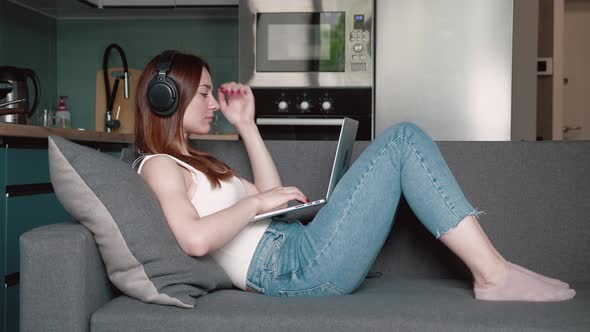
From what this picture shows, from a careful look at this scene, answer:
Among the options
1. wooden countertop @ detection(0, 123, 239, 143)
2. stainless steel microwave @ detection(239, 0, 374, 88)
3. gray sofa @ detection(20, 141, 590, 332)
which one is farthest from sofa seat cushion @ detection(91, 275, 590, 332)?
stainless steel microwave @ detection(239, 0, 374, 88)

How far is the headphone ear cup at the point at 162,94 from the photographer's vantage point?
175cm

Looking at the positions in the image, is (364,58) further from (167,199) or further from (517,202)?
(167,199)

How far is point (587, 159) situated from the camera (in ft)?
6.56

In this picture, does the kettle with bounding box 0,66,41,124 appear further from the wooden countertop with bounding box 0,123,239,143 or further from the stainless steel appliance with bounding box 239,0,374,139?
the stainless steel appliance with bounding box 239,0,374,139

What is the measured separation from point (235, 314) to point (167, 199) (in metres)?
0.33

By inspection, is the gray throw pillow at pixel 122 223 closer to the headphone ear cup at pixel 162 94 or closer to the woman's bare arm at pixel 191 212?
the woman's bare arm at pixel 191 212

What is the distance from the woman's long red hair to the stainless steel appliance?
5.31ft

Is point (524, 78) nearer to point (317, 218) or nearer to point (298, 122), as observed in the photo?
point (298, 122)

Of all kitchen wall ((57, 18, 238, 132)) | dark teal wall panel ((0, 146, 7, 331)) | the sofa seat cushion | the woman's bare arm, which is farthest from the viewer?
kitchen wall ((57, 18, 238, 132))

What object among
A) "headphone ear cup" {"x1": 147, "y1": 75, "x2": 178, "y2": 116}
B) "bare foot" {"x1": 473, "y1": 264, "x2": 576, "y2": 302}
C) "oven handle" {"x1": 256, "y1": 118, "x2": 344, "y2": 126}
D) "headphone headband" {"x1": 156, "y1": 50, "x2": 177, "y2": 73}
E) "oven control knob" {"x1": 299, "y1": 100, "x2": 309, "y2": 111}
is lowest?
"bare foot" {"x1": 473, "y1": 264, "x2": 576, "y2": 302}

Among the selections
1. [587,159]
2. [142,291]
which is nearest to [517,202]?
[587,159]

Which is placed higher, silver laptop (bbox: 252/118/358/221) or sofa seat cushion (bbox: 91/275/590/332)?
silver laptop (bbox: 252/118/358/221)

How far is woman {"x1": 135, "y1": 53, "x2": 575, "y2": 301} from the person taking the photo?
163 centimetres

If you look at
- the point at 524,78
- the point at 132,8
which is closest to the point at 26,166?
the point at 132,8
